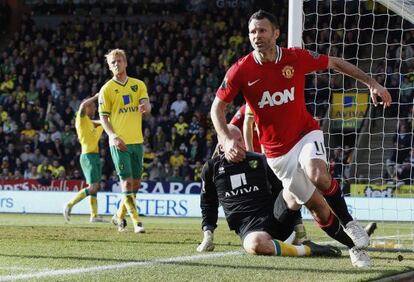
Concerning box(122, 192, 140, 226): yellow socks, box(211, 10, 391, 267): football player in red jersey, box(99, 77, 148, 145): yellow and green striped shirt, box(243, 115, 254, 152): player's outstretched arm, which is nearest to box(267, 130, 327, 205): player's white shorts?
box(211, 10, 391, 267): football player in red jersey

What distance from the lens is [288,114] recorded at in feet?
24.9

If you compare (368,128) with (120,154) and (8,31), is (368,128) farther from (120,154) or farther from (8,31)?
(8,31)

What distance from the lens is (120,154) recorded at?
11961mm

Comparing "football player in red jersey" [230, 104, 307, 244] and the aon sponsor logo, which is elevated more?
the aon sponsor logo

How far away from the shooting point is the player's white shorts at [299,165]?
7461mm

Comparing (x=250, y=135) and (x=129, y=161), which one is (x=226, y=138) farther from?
(x=129, y=161)

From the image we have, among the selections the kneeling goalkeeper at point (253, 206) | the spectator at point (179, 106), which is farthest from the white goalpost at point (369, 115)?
the kneeling goalkeeper at point (253, 206)

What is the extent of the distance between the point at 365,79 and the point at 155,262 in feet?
7.83

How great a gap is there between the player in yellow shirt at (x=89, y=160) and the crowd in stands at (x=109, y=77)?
755 cm

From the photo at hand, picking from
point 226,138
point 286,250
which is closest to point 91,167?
point 286,250

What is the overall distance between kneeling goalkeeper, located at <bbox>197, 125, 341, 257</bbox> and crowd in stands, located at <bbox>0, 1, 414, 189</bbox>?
1279 cm

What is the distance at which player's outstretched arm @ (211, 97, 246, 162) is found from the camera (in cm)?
731

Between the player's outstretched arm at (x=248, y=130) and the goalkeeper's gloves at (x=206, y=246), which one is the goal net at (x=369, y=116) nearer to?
the player's outstretched arm at (x=248, y=130)

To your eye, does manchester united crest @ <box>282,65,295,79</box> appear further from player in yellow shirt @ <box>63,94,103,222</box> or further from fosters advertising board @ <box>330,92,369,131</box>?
fosters advertising board @ <box>330,92,369,131</box>
